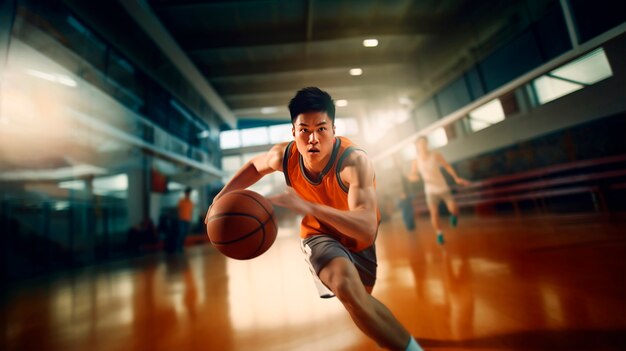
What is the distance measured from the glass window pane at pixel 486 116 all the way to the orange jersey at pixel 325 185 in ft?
18.7

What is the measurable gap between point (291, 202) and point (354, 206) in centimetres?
30

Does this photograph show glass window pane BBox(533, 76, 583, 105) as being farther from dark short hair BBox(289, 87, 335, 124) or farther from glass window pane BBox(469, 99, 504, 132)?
dark short hair BBox(289, 87, 335, 124)

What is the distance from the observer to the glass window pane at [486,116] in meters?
5.53

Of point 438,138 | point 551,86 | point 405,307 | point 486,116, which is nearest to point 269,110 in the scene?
point 405,307

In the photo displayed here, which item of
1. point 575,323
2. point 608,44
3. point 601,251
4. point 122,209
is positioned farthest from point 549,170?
point 122,209

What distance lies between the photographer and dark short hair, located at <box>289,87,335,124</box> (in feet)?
3.15

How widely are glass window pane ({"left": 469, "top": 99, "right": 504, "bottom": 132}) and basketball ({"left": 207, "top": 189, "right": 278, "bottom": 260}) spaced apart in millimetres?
6013

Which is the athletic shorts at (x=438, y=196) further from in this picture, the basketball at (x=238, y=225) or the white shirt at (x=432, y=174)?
the basketball at (x=238, y=225)

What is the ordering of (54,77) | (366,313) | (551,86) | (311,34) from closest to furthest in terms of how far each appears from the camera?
1. (366,313)
2. (54,77)
3. (551,86)
4. (311,34)

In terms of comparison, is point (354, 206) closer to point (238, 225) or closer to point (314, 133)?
point (314, 133)

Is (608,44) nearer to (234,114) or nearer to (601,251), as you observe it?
(601,251)

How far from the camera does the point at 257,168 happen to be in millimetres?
1325

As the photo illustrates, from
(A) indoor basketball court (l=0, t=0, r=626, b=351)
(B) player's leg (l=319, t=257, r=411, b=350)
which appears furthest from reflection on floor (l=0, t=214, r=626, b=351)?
(B) player's leg (l=319, t=257, r=411, b=350)

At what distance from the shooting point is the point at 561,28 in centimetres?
361
